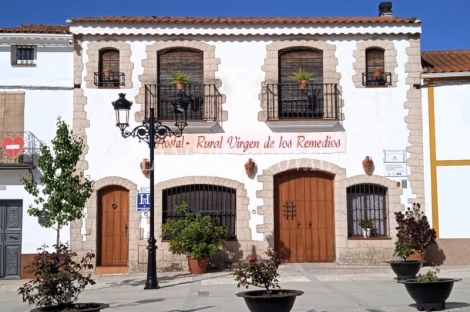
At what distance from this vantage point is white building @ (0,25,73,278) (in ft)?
57.5

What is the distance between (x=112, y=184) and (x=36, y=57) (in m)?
3.96

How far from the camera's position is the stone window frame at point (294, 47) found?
1795cm

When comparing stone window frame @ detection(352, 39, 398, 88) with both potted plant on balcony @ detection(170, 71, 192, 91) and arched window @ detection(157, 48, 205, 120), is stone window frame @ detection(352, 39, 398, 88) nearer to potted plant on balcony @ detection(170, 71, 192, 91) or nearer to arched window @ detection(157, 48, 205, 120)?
arched window @ detection(157, 48, 205, 120)

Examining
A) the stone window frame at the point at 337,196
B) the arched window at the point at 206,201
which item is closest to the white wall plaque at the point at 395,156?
the stone window frame at the point at 337,196

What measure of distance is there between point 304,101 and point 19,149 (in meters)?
7.52

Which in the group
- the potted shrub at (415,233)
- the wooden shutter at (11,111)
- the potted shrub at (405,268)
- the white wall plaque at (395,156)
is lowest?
the potted shrub at (405,268)

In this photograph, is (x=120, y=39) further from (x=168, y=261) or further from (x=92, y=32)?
(x=168, y=261)

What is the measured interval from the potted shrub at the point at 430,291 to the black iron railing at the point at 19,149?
1074 cm

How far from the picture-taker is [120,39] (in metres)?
18.1

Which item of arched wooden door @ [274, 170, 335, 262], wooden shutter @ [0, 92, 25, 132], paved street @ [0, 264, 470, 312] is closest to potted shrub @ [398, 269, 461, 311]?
paved street @ [0, 264, 470, 312]

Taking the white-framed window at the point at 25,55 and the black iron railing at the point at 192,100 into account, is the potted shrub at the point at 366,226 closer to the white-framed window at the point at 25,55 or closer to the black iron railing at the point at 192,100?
the black iron railing at the point at 192,100

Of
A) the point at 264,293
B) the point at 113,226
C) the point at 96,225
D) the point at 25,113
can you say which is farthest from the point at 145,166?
the point at 264,293

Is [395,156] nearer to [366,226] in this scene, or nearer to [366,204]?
[366,204]

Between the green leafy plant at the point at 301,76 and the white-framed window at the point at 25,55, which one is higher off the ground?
the white-framed window at the point at 25,55
